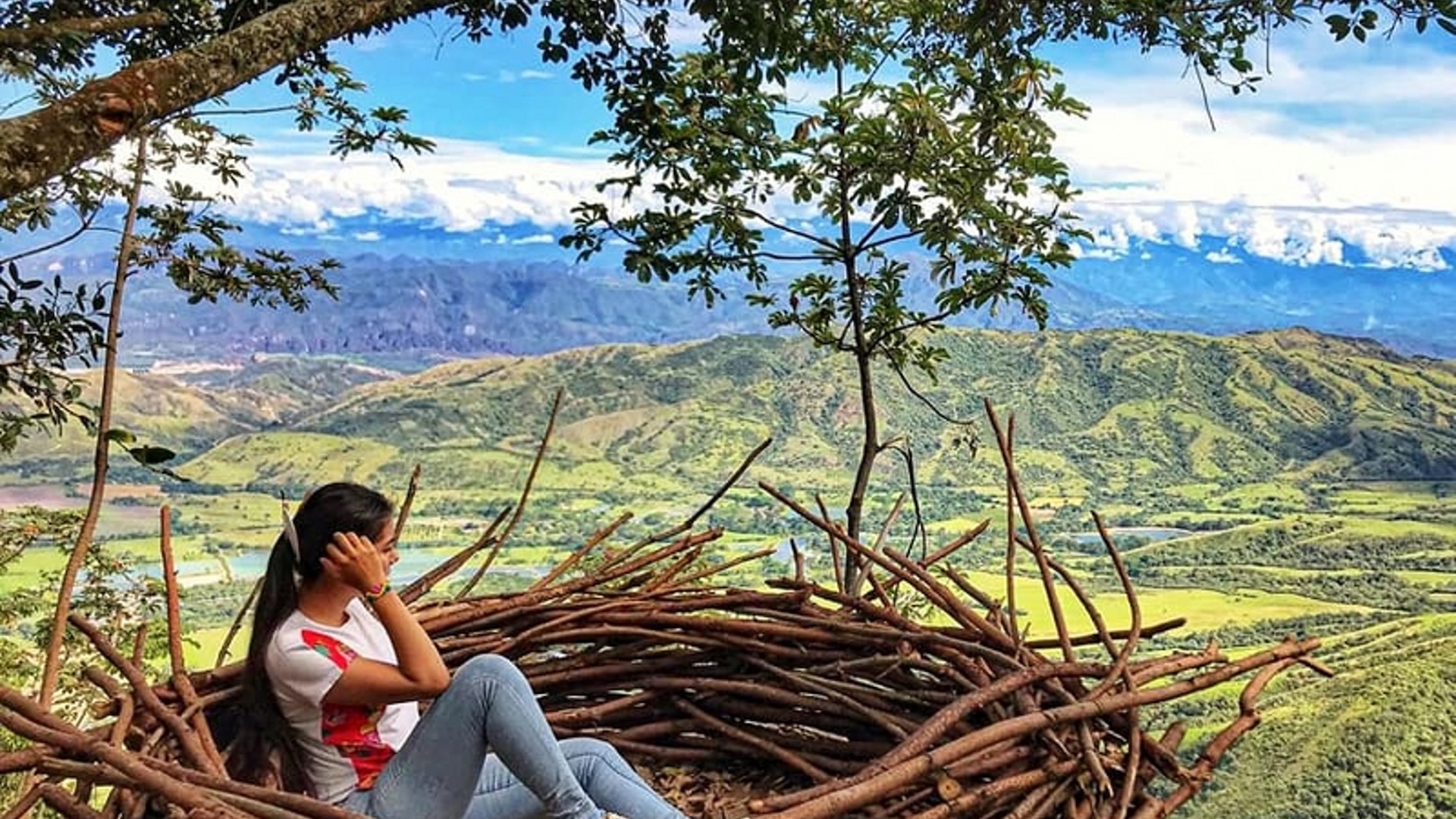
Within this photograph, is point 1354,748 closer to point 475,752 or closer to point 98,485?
point 475,752

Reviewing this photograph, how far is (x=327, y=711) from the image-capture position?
66.3 inches

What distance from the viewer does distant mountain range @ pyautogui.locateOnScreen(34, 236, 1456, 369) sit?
2600 cm

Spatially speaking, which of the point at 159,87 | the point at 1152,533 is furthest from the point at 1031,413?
the point at 159,87

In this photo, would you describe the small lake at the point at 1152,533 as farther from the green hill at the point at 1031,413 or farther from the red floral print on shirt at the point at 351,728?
the red floral print on shirt at the point at 351,728

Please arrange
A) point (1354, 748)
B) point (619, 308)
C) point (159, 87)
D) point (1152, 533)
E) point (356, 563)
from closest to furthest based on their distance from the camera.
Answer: point (159, 87) → point (356, 563) → point (1354, 748) → point (1152, 533) → point (619, 308)

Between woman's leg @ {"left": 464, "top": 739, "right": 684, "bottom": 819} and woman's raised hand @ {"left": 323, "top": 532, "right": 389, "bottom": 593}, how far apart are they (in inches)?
13.8

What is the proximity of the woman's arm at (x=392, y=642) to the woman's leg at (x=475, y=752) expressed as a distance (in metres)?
0.05

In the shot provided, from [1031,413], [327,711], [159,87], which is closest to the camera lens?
[159,87]

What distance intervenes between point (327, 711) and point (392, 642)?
0.19 metres

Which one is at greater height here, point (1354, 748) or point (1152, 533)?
point (1354, 748)

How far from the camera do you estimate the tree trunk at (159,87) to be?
3.86 feet

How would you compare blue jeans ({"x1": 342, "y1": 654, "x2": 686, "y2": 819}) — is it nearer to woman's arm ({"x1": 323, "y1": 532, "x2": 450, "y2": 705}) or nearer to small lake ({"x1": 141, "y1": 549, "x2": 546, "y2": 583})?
woman's arm ({"x1": 323, "y1": 532, "x2": 450, "y2": 705})

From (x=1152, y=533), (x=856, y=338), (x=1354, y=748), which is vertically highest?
(x=856, y=338)

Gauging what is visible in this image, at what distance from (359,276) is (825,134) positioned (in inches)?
1397
